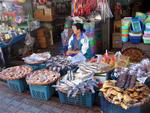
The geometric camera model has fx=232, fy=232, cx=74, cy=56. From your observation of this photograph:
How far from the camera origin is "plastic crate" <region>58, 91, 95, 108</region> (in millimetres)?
Answer: 3752

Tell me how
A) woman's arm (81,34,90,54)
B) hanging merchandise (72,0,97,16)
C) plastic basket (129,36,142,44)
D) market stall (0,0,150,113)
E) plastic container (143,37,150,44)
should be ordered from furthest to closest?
hanging merchandise (72,0,97,16) < woman's arm (81,34,90,54) < plastic basket (129,36,142,44) < plastic container (143,37,150,44) < market stall (0,0,150,113)

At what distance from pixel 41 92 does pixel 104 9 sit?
88.7 inches

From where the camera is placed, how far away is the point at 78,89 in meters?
3.69

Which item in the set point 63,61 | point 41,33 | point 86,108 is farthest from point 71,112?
point 41,33

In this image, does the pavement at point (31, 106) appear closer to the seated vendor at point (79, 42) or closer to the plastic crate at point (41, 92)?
the plastic crate at point (41, 92)

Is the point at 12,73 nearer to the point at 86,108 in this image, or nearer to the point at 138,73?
the point at 86,108

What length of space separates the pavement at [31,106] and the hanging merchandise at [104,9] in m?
2.09

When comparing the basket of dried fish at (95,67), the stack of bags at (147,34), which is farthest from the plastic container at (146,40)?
the basket of dried fish at (95,67)

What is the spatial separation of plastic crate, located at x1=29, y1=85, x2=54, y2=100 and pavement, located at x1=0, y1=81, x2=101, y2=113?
0.07 metres

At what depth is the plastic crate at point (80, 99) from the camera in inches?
148

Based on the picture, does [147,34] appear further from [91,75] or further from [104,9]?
[91,75]

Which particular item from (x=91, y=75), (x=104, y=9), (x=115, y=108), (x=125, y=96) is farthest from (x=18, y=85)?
(x=104, y=9)

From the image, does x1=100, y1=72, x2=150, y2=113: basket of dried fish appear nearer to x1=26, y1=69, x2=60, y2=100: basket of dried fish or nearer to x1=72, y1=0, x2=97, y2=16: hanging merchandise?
x1=26, y1=69, x2=60, y2=100: basket of dried fish

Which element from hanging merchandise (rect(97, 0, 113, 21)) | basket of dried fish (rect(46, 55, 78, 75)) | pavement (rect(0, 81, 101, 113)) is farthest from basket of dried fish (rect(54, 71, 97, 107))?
hanging merchandise (rect(97, 0, 113, 21))
